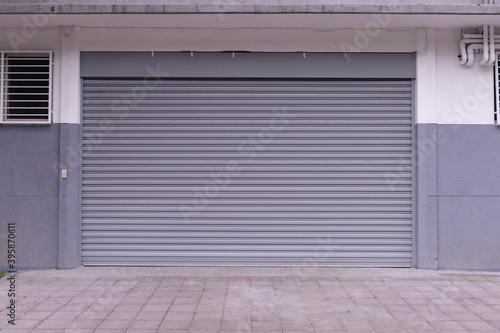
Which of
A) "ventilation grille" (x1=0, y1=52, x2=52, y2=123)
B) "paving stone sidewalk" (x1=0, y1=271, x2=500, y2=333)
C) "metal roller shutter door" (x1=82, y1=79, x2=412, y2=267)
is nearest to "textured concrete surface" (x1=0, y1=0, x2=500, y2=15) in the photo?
"ventilation grille" (x1=0, y1=52, x2=52, y2=123)

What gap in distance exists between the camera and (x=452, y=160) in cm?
714

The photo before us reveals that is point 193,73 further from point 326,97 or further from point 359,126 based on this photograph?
point 359,126

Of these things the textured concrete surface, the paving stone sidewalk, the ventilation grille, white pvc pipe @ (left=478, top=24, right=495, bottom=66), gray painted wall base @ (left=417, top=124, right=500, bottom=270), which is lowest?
the paving stone sidewalk

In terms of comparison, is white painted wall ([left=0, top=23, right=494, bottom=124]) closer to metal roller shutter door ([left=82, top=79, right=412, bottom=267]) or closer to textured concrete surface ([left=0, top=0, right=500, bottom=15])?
metal roller shutter door ([left=82, top=79, right=412, bottom=267])

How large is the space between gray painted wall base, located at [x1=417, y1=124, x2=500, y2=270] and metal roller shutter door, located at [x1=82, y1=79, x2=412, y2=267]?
291mm

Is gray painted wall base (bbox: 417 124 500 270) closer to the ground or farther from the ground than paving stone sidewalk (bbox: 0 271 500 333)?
farther from the ground

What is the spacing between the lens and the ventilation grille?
719 cm

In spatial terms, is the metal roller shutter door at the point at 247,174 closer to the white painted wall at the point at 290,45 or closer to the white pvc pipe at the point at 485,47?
the white painted wall at the point at 290,45

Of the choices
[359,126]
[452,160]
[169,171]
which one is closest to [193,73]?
[169,171]

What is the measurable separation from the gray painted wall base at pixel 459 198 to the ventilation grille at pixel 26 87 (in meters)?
6.23

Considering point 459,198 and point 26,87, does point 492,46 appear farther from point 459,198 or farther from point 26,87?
point 26,87

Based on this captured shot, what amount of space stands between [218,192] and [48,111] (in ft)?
10.3

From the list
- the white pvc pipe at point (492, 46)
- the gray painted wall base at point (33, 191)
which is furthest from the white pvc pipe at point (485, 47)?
the gray painted wall base at point (33, 191)

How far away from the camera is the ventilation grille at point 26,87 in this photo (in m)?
7.19
